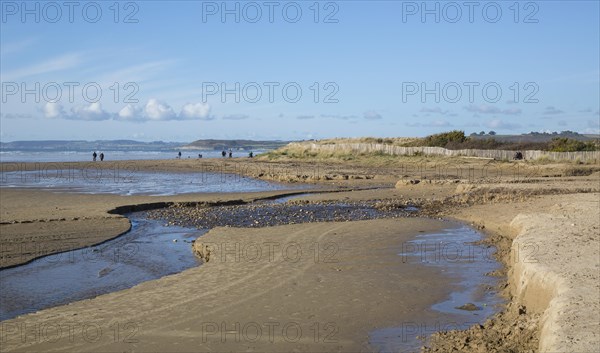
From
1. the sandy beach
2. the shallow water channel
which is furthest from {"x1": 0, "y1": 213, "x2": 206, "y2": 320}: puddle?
A: the sandy beach

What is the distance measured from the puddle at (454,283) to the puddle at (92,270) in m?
5.24

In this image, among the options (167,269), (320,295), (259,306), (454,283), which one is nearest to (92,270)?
(167,269)

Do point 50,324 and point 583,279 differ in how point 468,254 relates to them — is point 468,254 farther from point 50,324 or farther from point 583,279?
point 50,324

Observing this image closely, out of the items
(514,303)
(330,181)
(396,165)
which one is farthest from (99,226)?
(396,165)

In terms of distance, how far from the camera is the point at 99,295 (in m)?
10.2

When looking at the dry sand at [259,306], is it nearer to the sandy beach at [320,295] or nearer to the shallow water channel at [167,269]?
the sandy beach at [320,295]

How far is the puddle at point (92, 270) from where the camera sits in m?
10.1

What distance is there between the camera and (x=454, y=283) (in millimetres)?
10461

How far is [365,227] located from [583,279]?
8.87 meters

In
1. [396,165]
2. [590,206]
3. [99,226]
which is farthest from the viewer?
[396,165]

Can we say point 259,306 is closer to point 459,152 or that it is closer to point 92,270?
point 92,270

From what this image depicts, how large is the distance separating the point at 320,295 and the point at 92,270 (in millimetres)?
5384

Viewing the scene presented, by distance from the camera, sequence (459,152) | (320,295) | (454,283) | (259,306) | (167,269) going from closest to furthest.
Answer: (259,306)
(320,295)
(454,283)
(167,269)
(459,152)

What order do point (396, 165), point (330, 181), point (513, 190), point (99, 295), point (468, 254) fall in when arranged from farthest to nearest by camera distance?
point (396, 165), point (330, 181), point (513, 190), point (468, 254), point (99, 295)
